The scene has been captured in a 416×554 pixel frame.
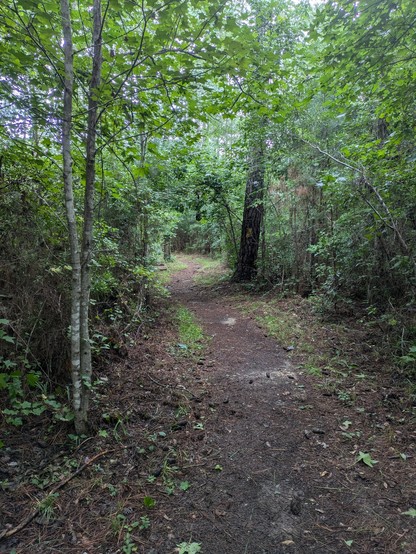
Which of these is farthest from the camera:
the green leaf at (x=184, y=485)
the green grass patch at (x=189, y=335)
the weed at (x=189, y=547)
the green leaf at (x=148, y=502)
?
the green grass patch at (x=189, y=335)

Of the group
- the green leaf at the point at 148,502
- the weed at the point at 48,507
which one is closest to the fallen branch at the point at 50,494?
the weed at the point at 48,507

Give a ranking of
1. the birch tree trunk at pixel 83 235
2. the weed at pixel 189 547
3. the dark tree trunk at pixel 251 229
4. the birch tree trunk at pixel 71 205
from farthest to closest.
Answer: the dark tree trunk at pixel 251 229 < the birch tree trunk at pixel 83 235 < the birch tree trunk at pixel 71 205 < the weed at pixel 189 547

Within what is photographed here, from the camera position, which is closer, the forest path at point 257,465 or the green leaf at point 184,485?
the forest path at point 257,465

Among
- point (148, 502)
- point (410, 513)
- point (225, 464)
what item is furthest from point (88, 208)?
point (410, 513)

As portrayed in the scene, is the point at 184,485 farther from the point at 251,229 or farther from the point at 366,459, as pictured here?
the point at 251,229

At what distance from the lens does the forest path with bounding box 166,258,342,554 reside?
7.26ft

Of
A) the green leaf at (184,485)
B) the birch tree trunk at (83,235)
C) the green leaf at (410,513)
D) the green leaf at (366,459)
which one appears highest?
the birch tree trunk at (83,235)

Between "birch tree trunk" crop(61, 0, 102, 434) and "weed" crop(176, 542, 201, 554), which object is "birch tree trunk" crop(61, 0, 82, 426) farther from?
"weed" crop(176, 542, 201, 554)

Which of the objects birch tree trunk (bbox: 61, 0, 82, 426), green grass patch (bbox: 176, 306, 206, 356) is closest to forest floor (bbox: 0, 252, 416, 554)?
green grass patch (bbox: 176, 306, 206, 356)

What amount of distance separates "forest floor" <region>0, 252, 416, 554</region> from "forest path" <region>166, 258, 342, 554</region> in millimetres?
12

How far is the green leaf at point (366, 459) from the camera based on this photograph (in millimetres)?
2901

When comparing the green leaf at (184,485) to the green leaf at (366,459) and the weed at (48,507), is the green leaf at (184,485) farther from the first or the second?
the green leaf at (366,459)

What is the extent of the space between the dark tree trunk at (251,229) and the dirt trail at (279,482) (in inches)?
279

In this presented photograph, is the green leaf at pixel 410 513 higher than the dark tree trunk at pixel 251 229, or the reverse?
the dark tree trunk at pixel 251 229
